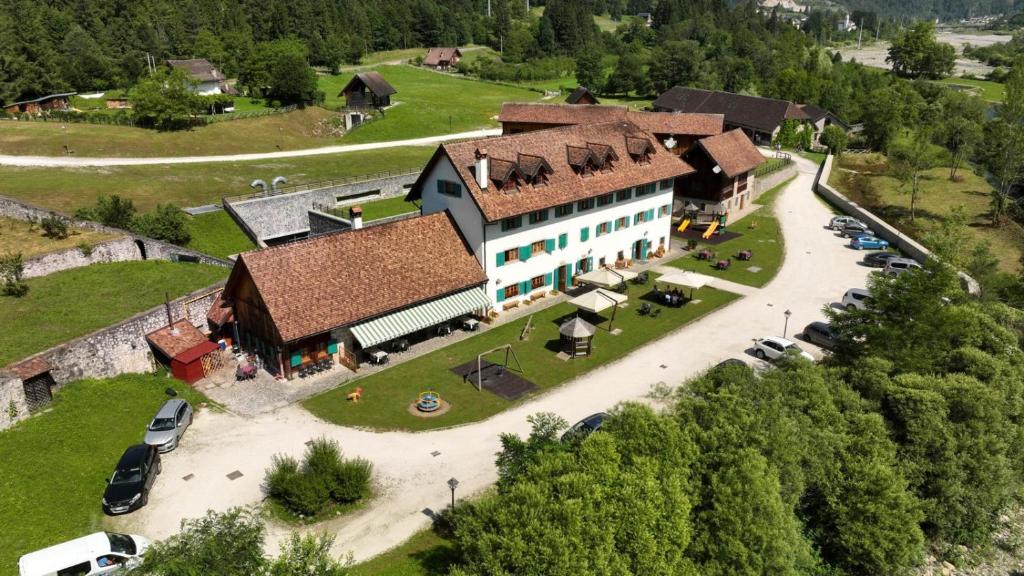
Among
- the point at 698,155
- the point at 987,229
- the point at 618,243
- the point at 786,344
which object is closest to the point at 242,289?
the point at 618,243

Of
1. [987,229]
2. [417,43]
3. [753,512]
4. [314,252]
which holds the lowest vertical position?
[987,229]

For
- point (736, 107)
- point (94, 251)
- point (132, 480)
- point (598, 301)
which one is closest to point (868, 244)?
point (598, 301)

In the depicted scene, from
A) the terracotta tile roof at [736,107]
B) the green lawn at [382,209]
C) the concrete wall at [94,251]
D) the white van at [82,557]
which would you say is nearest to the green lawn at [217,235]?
the concrete wall at [94,251]

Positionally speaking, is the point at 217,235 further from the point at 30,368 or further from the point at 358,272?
the point at 30,368

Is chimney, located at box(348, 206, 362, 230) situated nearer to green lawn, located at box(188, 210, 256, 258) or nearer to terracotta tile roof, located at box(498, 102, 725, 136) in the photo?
green lawn, located at box(188, 210, 256, 258)

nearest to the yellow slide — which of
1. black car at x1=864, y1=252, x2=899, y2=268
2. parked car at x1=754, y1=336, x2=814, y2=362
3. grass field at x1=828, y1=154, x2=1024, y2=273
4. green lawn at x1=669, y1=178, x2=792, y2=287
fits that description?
green lawn at x1=669, y1=178, x2=792, y2=287

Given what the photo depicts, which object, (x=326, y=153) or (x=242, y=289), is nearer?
(x=242, y=289)

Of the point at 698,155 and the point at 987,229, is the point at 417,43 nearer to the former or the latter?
the point at 698,155

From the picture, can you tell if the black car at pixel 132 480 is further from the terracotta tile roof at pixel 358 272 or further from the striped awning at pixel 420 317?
the striped awning at pixel 420 317
